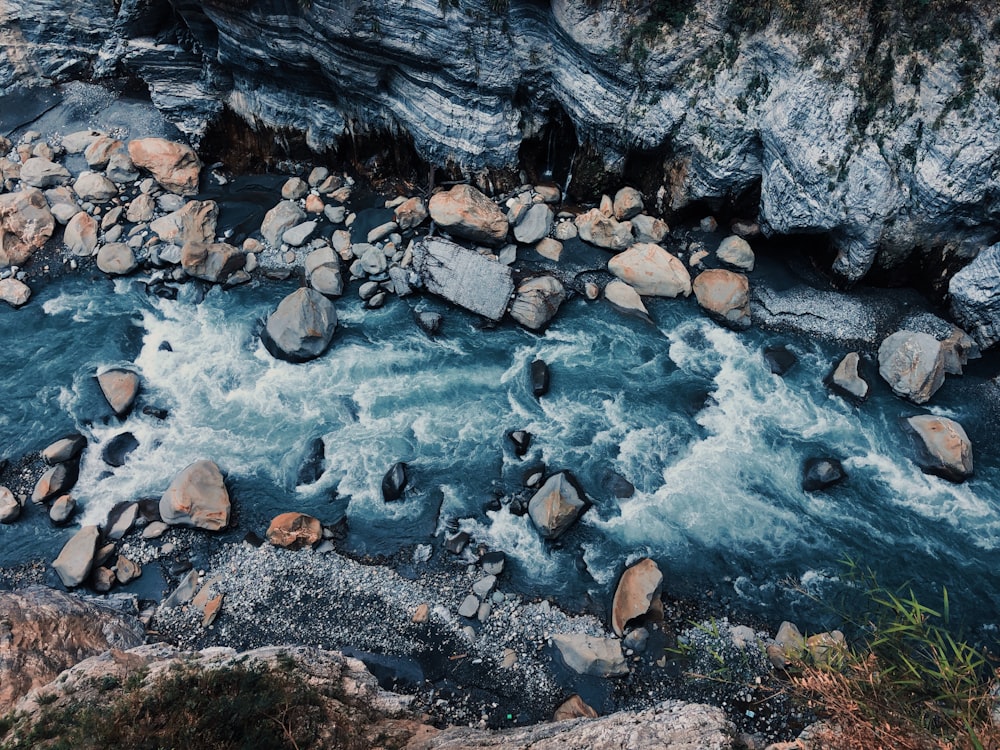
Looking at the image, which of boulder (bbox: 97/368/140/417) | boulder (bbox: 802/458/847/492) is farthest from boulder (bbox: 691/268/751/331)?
boulder (bbox: 97/368/140/417)

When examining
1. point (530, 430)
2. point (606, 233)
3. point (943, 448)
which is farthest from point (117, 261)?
point (943, 448)

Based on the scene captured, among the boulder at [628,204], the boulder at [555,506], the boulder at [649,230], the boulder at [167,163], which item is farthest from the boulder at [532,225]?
the boulder at [167,163]

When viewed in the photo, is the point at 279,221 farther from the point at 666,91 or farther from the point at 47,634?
the point at 47,634

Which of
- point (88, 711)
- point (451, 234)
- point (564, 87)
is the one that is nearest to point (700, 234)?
point (564, 87)

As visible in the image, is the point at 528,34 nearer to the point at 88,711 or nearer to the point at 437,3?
the point at 437,3

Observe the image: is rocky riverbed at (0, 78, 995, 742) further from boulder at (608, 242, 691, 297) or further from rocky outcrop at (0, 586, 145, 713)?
rocky outcrop at (0, 586, 145, 713)

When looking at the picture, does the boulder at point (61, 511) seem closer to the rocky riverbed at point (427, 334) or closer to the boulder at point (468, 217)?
the rocky riverbed at point (427, 334)
